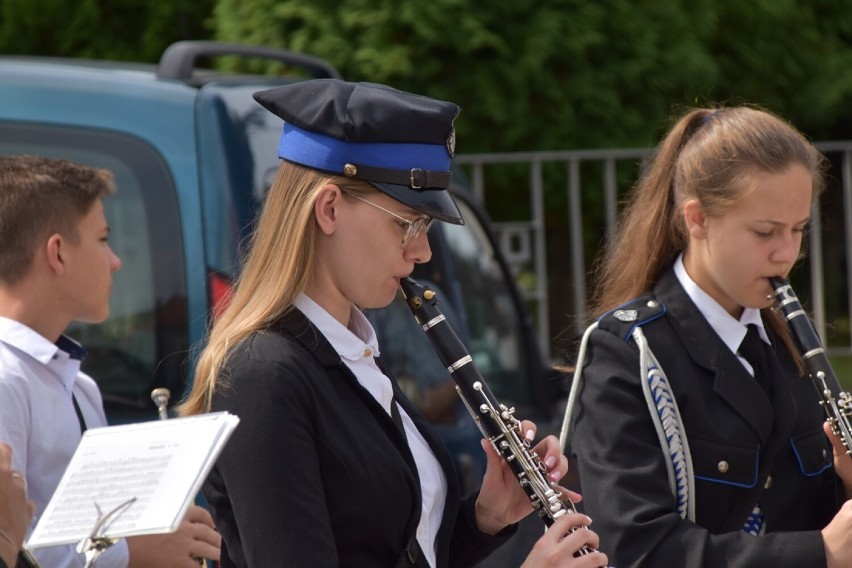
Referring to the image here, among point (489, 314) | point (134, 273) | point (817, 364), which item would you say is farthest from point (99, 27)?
point (817, 364)

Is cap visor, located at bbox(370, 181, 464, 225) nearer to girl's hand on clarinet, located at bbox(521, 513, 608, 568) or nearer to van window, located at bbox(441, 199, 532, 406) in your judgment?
girl's hand on clarinet, located at bbox(521, 513, 608, 568)

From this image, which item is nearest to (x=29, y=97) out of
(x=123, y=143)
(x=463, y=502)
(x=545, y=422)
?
(x=123, y=143)

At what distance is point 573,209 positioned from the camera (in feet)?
22.9

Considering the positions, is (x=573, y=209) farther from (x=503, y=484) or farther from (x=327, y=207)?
(x=327, y=207)

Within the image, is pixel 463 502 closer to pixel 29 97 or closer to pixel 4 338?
pixel 4 338

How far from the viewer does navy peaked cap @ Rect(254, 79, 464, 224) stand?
→ 228 cm

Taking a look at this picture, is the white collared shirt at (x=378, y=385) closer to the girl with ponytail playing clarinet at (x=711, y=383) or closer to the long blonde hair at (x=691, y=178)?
the girl with ponytail playing clarinet at (x=711, y=383)

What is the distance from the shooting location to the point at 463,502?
253 centimetres

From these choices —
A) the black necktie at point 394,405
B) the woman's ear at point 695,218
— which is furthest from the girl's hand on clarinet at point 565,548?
the woman's ear at point 695,218

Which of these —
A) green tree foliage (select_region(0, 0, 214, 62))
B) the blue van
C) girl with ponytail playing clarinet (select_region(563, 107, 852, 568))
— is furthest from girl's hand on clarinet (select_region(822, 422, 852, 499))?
green tree foliage (select_region(0, 0, 214, 62))

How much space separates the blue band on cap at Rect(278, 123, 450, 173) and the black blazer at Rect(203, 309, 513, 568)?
251 millimetres

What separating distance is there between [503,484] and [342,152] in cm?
68

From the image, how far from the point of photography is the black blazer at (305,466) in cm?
208

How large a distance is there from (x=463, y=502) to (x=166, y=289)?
4.67ft
